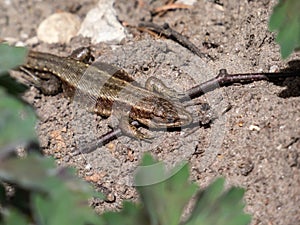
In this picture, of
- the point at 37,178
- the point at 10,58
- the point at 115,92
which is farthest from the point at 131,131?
the point at 37,178

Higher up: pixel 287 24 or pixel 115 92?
pixel 287 24

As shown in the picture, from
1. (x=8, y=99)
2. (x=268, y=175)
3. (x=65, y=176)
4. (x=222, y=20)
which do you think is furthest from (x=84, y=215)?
(x=222, y=20)

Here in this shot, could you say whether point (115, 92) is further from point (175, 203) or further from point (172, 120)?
point (175, 203)

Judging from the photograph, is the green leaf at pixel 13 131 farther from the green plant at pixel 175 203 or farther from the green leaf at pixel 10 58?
the green plant at pixel 175 203

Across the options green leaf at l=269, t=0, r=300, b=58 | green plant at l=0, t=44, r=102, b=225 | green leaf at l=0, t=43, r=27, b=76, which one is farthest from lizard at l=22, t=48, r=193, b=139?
green plant at l=0, t=44, r=102, b=225

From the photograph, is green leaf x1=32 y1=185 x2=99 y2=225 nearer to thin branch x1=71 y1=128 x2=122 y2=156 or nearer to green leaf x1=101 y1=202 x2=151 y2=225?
green leaf x1=101 y1=202 x2=151 y2=225

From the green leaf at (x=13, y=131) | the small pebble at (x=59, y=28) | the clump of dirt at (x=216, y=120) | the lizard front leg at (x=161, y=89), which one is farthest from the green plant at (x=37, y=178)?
the small pebble at (x=59, y=28)

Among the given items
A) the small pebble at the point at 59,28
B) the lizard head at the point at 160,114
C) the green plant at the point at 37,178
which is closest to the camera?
the green plant at the point at 37,178
